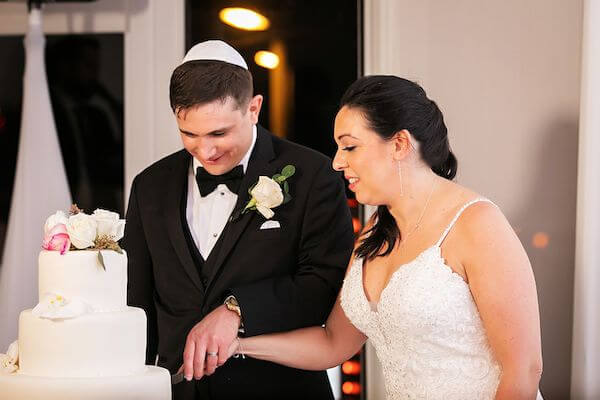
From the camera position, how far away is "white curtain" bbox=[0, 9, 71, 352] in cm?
423

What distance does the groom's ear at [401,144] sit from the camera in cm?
262

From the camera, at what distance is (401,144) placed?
2.63 meters

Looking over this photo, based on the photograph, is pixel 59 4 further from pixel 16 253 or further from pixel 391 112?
pixel 391 112

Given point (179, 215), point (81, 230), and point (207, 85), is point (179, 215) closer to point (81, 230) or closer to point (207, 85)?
point (207, 85)

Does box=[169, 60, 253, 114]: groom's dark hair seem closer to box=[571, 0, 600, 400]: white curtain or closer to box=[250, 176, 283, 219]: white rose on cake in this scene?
box=[250, 176, 283, 219]: white rose on cake

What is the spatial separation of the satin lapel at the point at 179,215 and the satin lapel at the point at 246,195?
70 mm

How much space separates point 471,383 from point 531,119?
1.89 m

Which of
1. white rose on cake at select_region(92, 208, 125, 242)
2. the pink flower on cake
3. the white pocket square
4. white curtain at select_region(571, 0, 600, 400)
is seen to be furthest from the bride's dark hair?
white curtain at select_region(571, 0, 600, 400)

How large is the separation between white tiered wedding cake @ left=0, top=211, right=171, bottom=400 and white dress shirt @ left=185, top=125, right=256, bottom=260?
54cm

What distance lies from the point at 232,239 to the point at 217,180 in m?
0.21

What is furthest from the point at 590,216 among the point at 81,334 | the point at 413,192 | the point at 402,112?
the point at 81,334

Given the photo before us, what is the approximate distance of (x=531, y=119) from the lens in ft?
13.6

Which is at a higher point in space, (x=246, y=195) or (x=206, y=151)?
(x=206, y=151)

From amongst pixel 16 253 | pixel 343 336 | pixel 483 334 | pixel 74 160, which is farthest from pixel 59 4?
pixel 483 334
